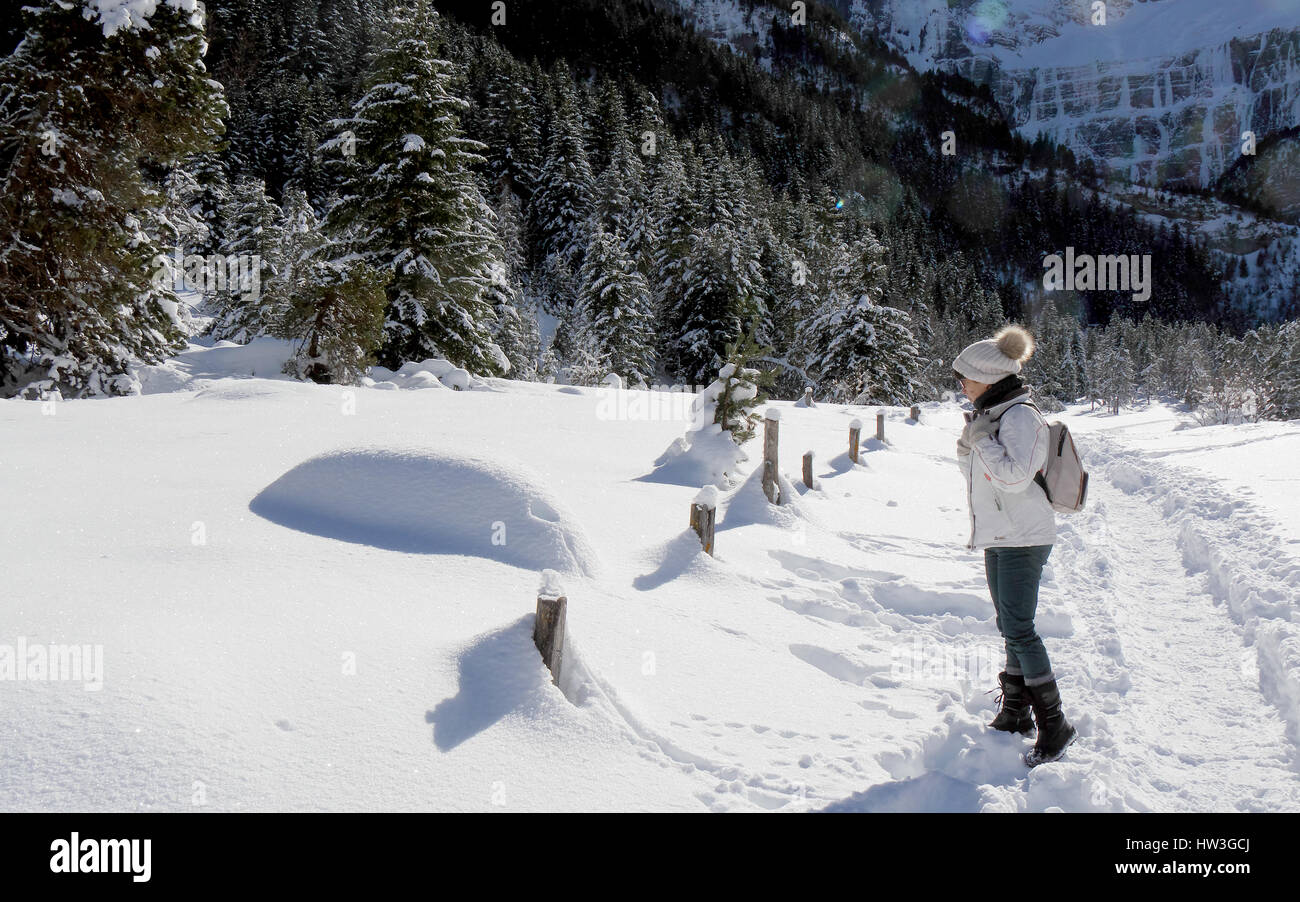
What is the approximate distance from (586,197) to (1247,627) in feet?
163

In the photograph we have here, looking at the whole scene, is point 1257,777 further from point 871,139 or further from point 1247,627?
point 871,139

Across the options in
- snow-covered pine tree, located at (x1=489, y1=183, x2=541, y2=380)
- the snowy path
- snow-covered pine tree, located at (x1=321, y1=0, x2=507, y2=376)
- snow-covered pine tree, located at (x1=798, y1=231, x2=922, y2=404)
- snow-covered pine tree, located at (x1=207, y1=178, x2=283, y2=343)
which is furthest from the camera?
snow-covered pine tree, located at (x1=207, y1=178, x2=283, y2=343)

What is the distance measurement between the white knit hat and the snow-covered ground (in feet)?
7.18

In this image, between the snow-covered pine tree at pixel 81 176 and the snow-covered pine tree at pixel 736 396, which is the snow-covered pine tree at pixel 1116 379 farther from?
the snow-covered pine tree at pixel 81 176

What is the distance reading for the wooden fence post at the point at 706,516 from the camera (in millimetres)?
7094

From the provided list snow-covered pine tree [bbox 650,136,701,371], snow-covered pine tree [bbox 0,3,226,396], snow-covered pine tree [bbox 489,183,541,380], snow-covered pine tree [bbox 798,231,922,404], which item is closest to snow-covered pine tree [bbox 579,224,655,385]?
snow-covered pine tree [bbox 650,136,701,371]

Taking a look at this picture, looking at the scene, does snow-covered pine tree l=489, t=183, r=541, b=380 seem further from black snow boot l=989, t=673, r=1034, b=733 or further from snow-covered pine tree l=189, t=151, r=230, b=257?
snow-covered pine tree l=189, t=151, r=230, b=257

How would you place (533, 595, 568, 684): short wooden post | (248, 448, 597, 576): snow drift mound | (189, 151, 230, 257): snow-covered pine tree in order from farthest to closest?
1. (189, 151, 230, 257): snow-covered pine tree
2. (248, 448, 597, 576): snow drift mound
3. (533, 595, 568, 684): short wooden post

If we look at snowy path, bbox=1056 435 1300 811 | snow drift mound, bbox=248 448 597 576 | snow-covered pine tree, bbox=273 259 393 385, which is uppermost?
snow-covered pine tree, bbox=273 259 393 385

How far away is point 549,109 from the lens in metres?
57.8

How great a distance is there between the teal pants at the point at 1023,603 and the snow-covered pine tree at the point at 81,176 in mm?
14836

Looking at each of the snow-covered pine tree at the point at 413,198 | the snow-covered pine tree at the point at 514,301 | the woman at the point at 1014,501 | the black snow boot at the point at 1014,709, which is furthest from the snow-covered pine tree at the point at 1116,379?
the woman at the point at 1014,501

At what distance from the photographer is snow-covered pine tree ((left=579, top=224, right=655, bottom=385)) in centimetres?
3412

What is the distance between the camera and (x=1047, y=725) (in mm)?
4031
